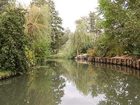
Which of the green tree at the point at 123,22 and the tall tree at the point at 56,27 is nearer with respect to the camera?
the green tree at the point at 123,22

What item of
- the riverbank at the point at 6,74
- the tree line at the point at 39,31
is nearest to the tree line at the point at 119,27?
the tree line at the point at 39,31

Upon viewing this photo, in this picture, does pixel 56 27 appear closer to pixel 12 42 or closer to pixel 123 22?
pixel 123 22

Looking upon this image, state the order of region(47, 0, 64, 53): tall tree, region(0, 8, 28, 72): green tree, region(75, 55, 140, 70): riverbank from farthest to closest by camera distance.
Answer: region(47, 0, 64, 53): tall tree < region(75, 55, 140, 70): riverbank < region(0, 8, 28, 72): green tree

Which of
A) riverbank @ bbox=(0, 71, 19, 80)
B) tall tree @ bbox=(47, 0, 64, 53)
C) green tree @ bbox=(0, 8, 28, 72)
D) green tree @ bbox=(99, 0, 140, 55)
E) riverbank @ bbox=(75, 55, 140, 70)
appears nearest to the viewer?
riverbank @ bbox=(0, 71, 19, 80)

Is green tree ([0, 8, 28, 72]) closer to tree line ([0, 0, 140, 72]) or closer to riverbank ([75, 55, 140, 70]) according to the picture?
tree line ([0, 0, 140, 72])

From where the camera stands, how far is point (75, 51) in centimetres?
6475

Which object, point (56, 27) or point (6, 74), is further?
point (56, 27)

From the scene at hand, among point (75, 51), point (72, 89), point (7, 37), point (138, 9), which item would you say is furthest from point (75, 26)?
point (72, 89)

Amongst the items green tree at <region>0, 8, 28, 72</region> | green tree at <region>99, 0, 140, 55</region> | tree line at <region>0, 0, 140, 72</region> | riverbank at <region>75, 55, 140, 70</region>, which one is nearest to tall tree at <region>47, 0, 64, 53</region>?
riverbank at <region>75, 55, 140, 70</region>

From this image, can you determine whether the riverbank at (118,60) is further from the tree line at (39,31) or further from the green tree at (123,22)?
the green tree at (123,22)

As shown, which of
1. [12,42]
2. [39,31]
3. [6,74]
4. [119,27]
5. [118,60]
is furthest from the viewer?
[118,60]

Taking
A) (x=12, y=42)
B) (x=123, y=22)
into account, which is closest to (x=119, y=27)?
(x=123, y=22)

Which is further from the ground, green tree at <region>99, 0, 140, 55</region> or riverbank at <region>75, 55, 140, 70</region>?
green tree at <region>99, 0, 140, 55</region>

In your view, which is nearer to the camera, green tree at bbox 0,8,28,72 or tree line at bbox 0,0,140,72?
green tree at bbox 0,8,28,72
